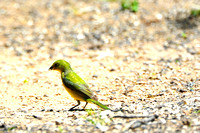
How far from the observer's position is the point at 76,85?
562 cm

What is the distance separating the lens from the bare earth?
490 centimetres

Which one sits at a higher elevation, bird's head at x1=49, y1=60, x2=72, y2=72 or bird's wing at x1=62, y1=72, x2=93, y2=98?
bird's head at x1=49, y1=60, x2=72, y2=72

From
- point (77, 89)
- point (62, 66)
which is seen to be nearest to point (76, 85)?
point (77, 89)

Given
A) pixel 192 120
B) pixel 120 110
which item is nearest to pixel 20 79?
pixel 120 110

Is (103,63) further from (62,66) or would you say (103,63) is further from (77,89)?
(77,89)

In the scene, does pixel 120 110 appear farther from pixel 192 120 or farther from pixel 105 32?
pixel 105 32

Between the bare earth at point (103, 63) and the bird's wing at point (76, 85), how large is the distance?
1.34 feet

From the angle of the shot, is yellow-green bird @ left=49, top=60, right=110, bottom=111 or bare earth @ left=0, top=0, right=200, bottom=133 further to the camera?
yellow-green bird @ left=49, top=60, right=110, bottom=111

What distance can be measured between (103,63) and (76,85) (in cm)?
353

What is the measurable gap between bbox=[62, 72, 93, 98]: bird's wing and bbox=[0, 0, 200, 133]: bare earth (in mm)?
408

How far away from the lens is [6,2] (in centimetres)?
1427

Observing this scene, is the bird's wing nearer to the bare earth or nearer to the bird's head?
the bird's head

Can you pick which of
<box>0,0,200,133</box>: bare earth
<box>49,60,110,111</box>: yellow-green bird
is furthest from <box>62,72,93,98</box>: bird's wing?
<box>0,0,200,133</box>: bare earth

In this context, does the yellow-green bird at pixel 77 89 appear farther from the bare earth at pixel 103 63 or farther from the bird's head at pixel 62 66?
the bare earth at pixel 103 63
